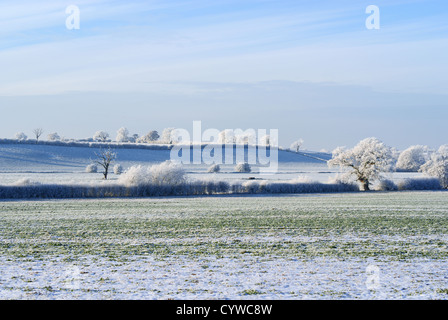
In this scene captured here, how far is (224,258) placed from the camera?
591 inches

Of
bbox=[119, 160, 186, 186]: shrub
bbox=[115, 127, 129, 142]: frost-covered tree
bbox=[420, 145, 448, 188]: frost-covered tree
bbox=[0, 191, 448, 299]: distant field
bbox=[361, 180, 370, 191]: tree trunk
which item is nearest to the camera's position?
bbox=[0, 191, 448, 299]: distant field

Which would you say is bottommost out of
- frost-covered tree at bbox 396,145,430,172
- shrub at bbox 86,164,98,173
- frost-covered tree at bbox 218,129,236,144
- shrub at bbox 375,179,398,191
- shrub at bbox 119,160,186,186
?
shrub at bbox 375,179,398,191

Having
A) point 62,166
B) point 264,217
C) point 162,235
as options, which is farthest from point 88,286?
point 62,166

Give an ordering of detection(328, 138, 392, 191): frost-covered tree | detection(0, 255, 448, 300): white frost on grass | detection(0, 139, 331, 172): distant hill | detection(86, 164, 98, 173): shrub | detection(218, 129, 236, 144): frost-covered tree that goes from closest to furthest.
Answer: detection(0, 255, 448, 300): white frost on grass < detection(328, 138, 392, 191): frost-covered tree < detection(86, 164, 98, 173): shrub < detection(0, 139, 331, 172): distant hill < detection(218, 129, 236, 144): frost-covered tree

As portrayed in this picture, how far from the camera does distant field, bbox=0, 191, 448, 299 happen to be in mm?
11156

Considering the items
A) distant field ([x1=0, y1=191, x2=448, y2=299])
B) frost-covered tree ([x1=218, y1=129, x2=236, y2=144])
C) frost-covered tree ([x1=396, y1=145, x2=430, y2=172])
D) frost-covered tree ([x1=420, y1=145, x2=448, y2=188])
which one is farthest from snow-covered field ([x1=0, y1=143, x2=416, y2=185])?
distant field ([x1=0, y1=191, x2=448, y2=299])

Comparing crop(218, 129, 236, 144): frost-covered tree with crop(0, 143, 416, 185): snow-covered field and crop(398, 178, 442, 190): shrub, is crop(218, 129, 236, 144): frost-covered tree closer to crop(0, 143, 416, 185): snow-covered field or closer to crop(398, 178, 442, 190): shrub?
crop(0, 143, 416, 185): snow-covered field

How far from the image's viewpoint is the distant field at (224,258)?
11.2 m

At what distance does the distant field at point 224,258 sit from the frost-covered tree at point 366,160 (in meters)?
35.5

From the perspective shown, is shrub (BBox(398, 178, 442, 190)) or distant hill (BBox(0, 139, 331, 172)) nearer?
shrub (BBox(398, 178, 442, 190))

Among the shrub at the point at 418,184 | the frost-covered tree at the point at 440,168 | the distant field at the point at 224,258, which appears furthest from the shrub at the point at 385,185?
the distant field at the point at 224,258

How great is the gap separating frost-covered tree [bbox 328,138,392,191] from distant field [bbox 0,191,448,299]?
35499 mm

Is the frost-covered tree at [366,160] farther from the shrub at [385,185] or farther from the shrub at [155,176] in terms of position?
the shrub at [155,176]
